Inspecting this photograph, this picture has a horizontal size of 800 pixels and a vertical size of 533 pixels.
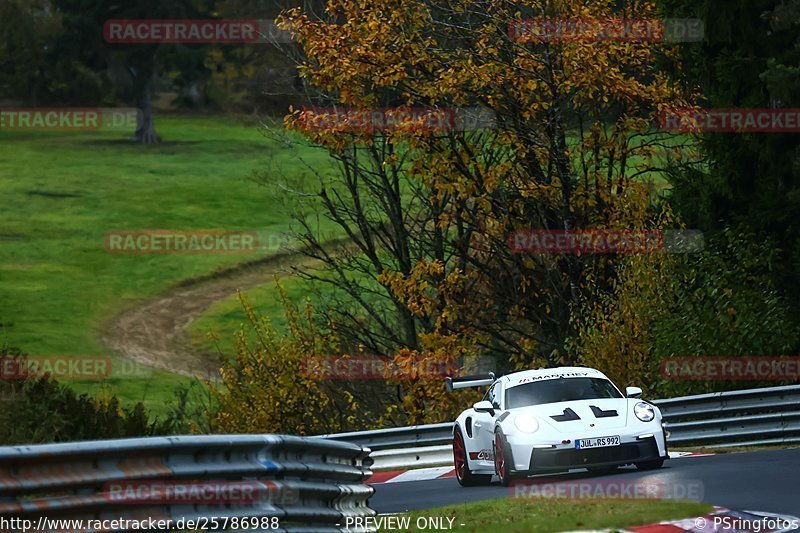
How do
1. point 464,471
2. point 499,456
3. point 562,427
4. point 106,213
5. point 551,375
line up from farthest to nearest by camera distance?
point 106,213 < point 464,471 < point 551,375 < point 499,456 < point 562,427

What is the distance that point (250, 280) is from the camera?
226 ft

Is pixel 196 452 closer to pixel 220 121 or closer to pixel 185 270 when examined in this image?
pixel 185 270

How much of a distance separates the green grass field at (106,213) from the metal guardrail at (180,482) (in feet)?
133

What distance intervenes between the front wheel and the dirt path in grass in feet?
122

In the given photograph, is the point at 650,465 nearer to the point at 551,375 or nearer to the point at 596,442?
the point at 596,442

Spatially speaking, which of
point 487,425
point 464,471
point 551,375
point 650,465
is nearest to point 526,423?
point 487,425

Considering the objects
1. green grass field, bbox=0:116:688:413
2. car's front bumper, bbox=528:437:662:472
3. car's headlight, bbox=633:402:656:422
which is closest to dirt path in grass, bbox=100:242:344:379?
green grass field, bbox=0:116:688:413

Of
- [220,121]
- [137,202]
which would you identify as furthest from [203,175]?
[220,121]

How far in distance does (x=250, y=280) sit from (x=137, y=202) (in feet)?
51.4

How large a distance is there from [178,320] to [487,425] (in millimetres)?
47157

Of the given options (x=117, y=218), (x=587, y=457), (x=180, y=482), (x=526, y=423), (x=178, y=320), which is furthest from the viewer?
(x=117, y=218)

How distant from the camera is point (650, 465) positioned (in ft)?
50.8

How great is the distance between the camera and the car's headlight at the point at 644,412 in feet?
49.5

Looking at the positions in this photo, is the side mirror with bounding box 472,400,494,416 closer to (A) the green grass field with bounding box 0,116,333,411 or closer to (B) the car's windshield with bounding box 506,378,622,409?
(B) the car's windshield with bounding box 506,378,622,409
